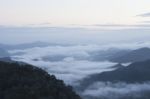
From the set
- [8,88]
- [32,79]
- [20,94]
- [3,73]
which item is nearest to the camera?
[20,94]

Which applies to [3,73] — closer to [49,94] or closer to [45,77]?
[45,77]

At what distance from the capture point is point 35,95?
50.5 metres

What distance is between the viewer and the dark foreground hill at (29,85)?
51.0m

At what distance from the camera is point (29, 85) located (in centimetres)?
5538

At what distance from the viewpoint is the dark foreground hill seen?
5096cm

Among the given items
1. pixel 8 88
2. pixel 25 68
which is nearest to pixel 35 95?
pixel 8 88

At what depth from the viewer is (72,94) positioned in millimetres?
55344

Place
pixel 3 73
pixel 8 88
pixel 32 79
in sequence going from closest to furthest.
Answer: pixel 8 88, pixel 32 79, pixel 3 73

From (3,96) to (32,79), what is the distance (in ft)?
28.2

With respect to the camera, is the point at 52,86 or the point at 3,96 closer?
the point at 3,96

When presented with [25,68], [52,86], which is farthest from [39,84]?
[25,68]

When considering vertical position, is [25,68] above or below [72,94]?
above

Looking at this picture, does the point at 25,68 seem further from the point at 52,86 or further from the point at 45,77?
the point at 52,86

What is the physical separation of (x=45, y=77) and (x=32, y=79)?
A: 4.98 m
